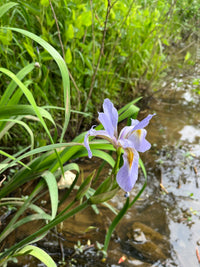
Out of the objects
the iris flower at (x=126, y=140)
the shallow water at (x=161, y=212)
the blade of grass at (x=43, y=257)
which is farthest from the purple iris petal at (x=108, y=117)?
the shallow water at (x=161, y=212)

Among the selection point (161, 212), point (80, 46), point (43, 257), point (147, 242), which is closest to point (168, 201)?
point (161, 212)

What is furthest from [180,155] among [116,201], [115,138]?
[115,138]

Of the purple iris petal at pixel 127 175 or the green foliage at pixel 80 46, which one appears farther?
the green foliage at pixel 80 46

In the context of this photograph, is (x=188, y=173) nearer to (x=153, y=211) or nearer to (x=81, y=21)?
(x=153, y=211)

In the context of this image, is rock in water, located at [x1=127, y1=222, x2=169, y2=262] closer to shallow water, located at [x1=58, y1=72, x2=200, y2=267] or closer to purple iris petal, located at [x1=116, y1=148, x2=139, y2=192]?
shallow water, located at [x1=58, y1=72, x2=200, y2=267]

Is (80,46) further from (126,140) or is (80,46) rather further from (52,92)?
(126,140)

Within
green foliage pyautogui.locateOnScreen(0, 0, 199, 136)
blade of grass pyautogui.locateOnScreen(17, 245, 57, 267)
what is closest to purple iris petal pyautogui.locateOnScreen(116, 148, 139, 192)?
blade of grass pyautogui.locateOnScreen(17, 245, 57, 267)

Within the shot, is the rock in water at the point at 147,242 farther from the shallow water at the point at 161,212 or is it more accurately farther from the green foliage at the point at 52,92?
the green foliage at the point at 52,92

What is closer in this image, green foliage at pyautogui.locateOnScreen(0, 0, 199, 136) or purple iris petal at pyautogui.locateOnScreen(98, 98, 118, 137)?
purple iris petal at pyautogui.locateOnScreen(98, 98, 118, 137)
